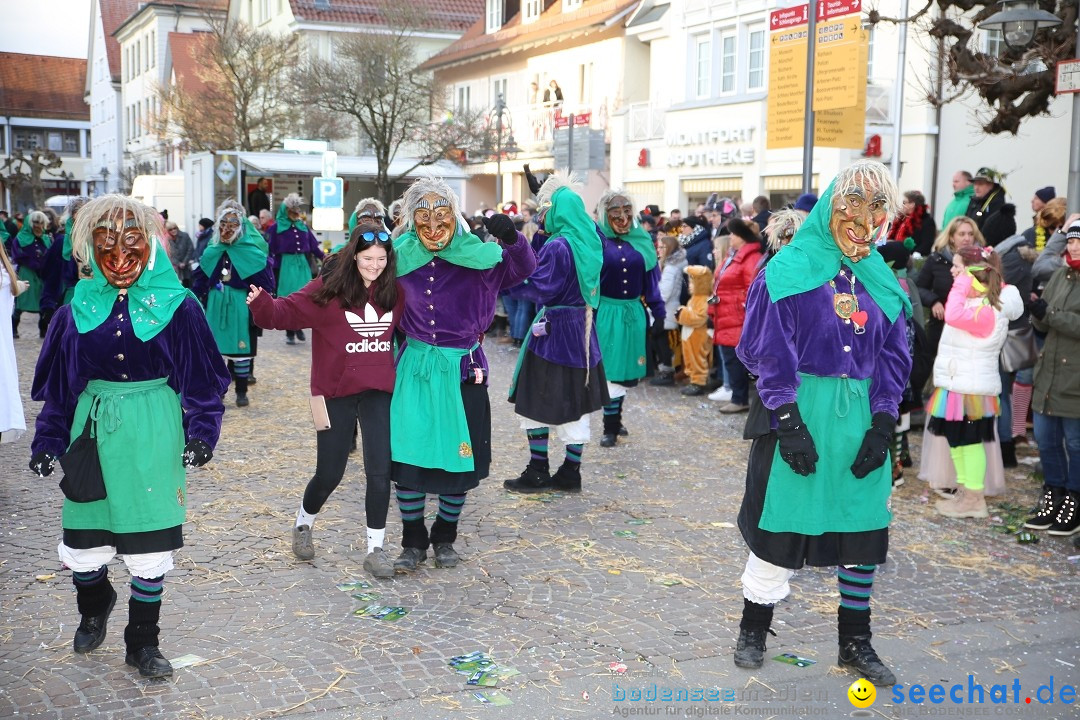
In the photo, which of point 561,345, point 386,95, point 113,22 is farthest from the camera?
point 113,22

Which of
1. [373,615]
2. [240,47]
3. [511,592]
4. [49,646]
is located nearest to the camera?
[49,646]

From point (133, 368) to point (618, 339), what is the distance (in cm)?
502

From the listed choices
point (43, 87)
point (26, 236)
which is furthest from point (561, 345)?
point (43, 87)

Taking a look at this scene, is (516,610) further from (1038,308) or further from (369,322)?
(1038,308)

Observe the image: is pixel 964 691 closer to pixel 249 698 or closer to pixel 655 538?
pixel 655 538

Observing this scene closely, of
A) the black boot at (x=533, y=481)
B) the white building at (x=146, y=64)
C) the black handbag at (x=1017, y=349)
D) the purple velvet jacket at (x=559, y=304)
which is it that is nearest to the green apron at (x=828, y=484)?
the purple velvet jacket at (x=559, y=304)

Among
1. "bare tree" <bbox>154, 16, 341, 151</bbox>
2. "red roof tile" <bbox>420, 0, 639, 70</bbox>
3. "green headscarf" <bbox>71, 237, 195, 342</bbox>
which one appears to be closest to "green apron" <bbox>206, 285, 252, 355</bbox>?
"green headscarf" <bbox>71, 237, 195, 342</bbox>

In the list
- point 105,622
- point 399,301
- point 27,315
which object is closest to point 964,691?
point 399,301

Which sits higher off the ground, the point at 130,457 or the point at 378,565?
the point at 130,457

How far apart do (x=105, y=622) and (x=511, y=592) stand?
197 cm

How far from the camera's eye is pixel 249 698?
14.3 ft

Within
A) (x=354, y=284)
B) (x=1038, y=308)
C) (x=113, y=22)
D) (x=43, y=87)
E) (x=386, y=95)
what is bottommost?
(x=1038, y=308)

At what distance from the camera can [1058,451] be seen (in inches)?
276

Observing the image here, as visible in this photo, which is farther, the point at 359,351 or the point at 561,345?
the point at 561,345
